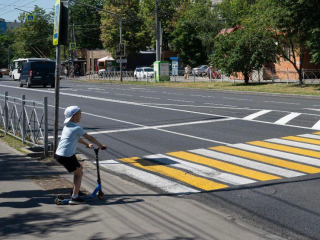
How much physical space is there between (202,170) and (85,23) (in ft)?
303

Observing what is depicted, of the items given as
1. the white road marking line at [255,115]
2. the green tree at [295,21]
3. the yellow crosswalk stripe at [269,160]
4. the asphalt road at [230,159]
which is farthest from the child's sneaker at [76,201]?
the green tree at [295,21]

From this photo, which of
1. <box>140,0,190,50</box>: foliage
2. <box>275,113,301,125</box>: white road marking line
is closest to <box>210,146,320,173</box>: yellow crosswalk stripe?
<box>275,113,301,125</box>: white road marking line

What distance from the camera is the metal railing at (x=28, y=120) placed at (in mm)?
10867

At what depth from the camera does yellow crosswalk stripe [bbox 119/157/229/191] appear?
823cm

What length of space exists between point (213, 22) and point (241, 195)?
68.6 meters

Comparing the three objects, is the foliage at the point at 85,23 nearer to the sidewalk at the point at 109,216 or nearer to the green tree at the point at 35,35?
the green tree at the point at 35,35

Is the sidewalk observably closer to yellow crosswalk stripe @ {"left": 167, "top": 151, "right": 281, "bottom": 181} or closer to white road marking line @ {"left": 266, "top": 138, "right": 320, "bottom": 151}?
yellow crosswalk stripe @ {"left": 167, "top": 151, "right": 281, "bottom": 181}

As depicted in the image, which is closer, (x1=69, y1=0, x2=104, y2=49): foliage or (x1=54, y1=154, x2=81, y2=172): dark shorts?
(x1=54, y1=154, x2=81, y2=172): dark shorts

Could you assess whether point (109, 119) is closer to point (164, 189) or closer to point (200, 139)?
point (200, 139)

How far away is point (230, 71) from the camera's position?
38531 mm

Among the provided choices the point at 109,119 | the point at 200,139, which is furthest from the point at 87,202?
the point at 109,119

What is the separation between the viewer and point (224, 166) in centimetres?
961

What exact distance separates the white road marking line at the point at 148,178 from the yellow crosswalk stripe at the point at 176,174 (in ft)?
0.71

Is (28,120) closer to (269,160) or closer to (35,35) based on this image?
(269,160)
